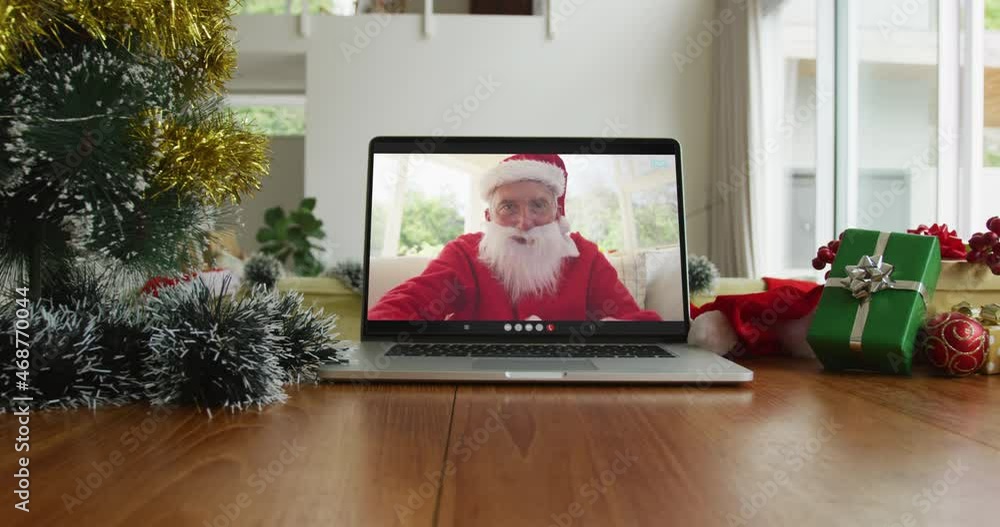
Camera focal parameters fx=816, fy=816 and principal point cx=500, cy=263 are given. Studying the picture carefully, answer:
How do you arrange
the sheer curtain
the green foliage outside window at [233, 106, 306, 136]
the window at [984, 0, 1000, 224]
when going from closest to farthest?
the window at [984, 0, 1000, 224], the sheer curtain, the green foliage outside window at [233, 106, 306, 136]

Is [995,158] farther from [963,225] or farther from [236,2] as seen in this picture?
[236,2]

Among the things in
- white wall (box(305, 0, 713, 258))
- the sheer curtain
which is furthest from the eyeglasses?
white wall (box(305, 0, 713, 258))

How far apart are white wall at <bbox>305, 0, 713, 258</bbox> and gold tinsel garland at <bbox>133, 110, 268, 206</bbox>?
15.9 feet

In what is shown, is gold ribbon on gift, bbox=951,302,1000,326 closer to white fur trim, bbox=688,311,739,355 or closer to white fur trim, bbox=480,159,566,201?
white fur trim, bbox=688,311,739,355

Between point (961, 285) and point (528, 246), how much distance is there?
519 mm

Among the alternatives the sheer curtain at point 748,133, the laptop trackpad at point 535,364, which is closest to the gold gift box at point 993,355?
the laptop trackpad at point 535,364

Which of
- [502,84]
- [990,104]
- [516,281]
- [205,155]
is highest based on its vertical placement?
[502,84]

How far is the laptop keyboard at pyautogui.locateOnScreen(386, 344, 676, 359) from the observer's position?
0.88 meters

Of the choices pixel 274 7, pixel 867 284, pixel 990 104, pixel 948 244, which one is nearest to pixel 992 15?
pixel 990 104

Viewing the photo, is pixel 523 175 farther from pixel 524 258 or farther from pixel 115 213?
pixel 115 213

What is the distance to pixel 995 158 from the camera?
3.12 m

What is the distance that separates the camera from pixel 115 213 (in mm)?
683

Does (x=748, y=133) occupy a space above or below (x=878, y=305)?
above

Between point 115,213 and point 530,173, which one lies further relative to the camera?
point 530,173
